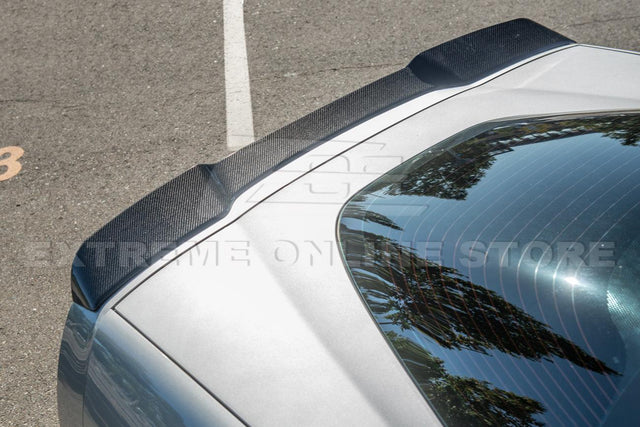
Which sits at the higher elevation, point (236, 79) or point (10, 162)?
point (236, 79)

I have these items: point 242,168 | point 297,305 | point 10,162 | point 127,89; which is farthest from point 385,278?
point 127,89

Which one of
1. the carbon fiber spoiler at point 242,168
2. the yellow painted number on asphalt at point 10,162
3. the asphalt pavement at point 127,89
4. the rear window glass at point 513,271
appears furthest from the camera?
the yellow painted number on asphalt at point 10,162

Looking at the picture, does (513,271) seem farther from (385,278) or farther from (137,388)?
(137,388)

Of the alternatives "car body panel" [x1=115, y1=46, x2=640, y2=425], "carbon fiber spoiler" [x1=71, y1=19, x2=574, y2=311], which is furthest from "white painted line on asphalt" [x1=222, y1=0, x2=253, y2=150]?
"car body panel" [x1=115, y1=46, x2=640, y2=425]

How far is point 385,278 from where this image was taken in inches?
70.6

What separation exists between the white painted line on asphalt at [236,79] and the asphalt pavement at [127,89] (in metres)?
0.06

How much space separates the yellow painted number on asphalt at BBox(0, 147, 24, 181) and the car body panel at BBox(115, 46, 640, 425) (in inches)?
107

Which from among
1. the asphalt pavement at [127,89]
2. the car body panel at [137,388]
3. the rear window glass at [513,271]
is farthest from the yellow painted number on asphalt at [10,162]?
the rear window glass at [513,271]

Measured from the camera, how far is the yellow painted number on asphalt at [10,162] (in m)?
4.18

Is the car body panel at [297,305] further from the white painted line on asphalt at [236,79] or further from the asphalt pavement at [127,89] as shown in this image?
the white painted line on asphalt at [236,79]

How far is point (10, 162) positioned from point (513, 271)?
11.8 feet

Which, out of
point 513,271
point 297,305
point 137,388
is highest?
point 513,271

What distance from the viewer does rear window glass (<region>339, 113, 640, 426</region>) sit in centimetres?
150

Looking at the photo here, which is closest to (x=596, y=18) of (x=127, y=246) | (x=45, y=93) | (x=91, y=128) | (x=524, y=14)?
(x=524, y=14)
